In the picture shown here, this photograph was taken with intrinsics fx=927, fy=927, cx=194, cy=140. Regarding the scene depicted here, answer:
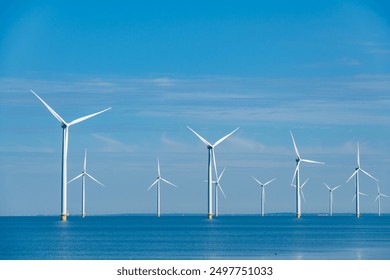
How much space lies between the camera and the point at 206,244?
9900cm

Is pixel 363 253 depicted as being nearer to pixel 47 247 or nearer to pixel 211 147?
pixel 47 247

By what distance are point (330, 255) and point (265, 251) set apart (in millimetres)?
8640

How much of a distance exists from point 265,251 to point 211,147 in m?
57.6

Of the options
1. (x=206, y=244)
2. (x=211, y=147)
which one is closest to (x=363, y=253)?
(x=206, y=244)
